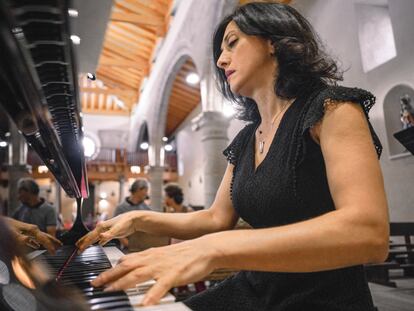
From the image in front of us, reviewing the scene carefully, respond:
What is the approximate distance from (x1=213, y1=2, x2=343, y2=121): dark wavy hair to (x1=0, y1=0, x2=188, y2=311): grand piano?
617 millimetres

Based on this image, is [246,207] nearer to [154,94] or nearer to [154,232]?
[154,232]

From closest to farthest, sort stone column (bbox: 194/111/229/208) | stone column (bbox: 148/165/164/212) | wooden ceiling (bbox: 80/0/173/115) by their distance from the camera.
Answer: stone column (bbox: 194/111/229/208), wooden ceiling (bbox: 80/0/173/115), stone column (bbox: 148/165/164/212)

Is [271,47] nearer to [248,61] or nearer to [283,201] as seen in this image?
[248,61]

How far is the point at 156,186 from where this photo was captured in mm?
12211

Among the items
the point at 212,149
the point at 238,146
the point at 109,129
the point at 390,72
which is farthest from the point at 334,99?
the point at 109,129

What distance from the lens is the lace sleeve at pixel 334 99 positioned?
91 centimetres

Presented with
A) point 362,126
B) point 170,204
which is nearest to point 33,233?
point 362,126

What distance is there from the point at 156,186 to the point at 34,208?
11082 mm

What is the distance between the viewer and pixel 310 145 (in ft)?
3.28

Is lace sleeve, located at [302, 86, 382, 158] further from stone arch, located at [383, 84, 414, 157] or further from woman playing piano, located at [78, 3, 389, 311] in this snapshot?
stone arch, located at [383, 84, 414, 157]

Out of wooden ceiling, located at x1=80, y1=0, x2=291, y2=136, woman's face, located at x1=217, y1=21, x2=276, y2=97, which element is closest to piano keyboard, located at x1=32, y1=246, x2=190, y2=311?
woman's face, located at x1=217, y1=21, x2=276, y2=97

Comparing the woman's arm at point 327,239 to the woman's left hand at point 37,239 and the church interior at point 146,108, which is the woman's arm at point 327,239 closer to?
the church interior at point 146,108

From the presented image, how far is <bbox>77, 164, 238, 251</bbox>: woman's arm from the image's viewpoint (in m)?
1.29

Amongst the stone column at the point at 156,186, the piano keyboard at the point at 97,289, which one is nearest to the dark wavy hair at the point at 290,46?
the piano keyboard at the point at 97,289
